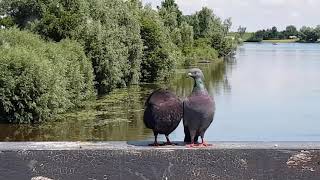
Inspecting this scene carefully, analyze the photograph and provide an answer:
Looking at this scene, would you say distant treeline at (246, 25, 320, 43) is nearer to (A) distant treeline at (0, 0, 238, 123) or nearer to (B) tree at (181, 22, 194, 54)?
(B) tree at (181, 22, 194, 54)

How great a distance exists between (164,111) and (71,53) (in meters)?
27.7

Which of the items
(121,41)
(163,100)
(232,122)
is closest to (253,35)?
(121,41)

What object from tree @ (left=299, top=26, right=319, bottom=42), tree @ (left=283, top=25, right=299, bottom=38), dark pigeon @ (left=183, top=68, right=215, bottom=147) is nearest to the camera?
dark pigeon @ (left=183, top=68, right=215, bottom=147)

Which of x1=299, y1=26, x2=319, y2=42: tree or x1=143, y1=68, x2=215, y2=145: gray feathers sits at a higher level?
x1=143, y1=68, x2=215, y2=145: gray feathers

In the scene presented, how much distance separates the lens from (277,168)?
3385 mm

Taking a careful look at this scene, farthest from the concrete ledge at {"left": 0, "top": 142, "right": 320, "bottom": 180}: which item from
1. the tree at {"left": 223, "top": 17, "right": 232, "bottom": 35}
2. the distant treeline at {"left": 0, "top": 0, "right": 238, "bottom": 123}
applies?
the tree at {"left": 223, "top": 17, "right": 232, "bottom": 35}

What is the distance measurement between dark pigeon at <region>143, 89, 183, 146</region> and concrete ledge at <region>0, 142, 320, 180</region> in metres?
0.32

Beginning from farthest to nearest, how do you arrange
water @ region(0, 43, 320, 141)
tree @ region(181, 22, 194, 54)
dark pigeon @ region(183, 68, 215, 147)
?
tree @ region(181, 22, 194, 54) < water @ region(0, 43, 320, 141) < dark pigeon @ region(183, 68, 215, 147)

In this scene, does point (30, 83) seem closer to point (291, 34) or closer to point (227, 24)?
point (227, 24)

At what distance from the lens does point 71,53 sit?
1215 inches

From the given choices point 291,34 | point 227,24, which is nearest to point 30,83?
point 227,24

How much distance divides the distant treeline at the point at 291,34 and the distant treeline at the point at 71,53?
139674mm

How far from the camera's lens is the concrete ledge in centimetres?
339

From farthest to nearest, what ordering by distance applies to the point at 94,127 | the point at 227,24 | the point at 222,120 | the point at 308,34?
the point at 308,34 < the point at 227,24 < the point at 222,120 < the point at 94,127
